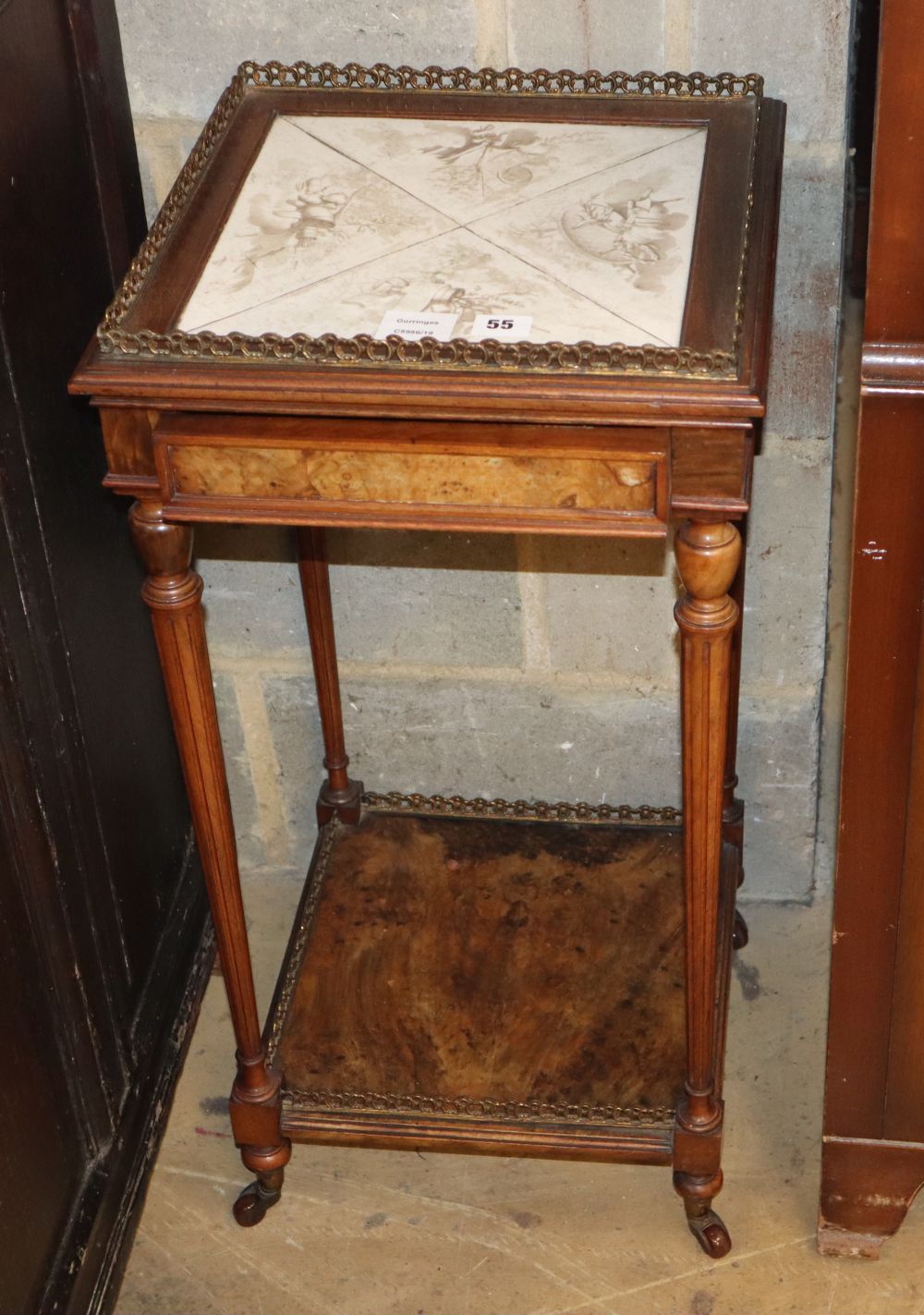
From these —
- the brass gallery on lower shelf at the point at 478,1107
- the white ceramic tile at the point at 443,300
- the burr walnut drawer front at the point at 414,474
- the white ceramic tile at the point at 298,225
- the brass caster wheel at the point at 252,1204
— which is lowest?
the brass caster wheel at the point at 252,1204

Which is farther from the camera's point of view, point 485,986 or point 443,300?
point 485,986

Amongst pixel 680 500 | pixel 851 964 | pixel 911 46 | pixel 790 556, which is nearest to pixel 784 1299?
pixel 851 964

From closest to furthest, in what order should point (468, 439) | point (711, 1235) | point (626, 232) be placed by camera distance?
1. point (468, 439)
2. point (626, 232)
3. point (711, 1235)

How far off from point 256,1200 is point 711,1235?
0.50m

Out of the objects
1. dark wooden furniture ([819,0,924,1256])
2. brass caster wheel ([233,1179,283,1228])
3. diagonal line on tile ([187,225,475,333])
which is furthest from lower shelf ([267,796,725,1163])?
diagonal line on tile ([187,225,475,333])

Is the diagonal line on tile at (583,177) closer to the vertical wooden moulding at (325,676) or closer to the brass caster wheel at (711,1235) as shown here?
the vertical wooden moulding at (325,676)

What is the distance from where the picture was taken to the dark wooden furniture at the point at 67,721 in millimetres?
1556

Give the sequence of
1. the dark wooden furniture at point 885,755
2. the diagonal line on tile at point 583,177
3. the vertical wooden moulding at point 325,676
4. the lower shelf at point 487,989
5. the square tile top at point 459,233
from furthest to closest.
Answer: the vertical wooden moulding at point 325,676 → the lower shelf at point 487,989 → the diagonal line on tile at point 583,177 → the square tile top at point 459,233 → the dark wooden furniture at point 885,755

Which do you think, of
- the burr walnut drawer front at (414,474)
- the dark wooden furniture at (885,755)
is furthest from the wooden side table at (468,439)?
the dark wooden furniture at (885,755)

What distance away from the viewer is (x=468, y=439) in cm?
131

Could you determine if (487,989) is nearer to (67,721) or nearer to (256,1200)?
(256,1200)

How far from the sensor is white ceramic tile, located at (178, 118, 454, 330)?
54.8 inches

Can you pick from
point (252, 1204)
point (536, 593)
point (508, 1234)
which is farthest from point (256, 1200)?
point (536, 593)

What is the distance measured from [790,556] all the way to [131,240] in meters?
0.81
